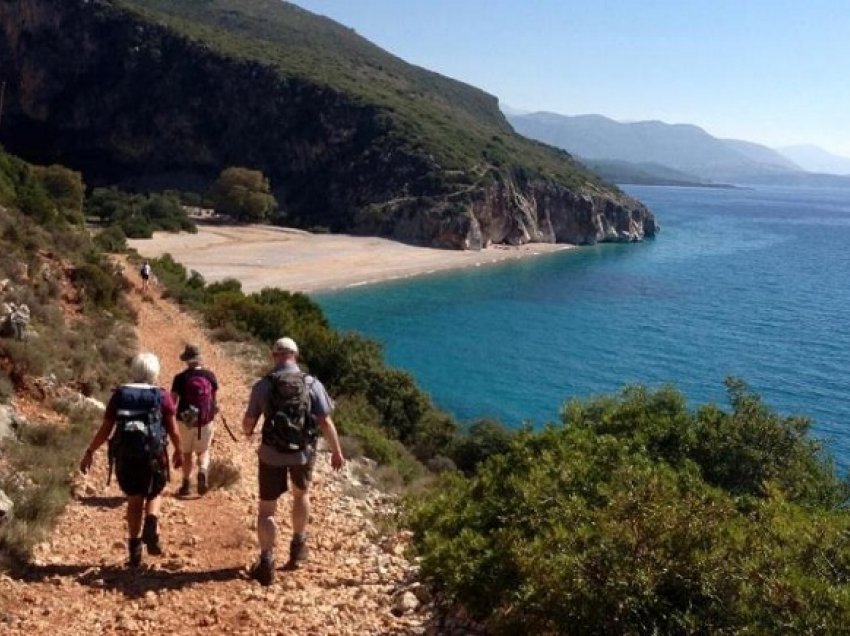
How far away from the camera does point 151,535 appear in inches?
262

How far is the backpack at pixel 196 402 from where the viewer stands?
830 centimetres

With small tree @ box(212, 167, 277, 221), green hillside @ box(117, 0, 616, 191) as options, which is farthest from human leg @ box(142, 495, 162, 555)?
green hillside @ box(117, 0, 616, 191)

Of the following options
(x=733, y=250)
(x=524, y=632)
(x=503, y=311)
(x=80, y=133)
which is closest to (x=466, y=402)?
(x=503, y=311)

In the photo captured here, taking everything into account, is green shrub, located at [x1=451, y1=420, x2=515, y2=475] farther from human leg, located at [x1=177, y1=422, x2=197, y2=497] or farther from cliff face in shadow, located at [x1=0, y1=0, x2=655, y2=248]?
cliff face in shadow, located at [x1=0, y1=0, x2=655, y2=248]

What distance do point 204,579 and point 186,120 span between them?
342ft

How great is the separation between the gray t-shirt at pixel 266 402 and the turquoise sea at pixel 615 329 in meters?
25.5

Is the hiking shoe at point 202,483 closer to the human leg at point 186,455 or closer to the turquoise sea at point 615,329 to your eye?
the human leg at point 186,455

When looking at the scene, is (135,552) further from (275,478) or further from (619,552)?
(619,552)

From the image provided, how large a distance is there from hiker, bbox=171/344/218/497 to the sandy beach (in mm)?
43244

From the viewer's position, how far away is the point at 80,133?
10538 cm

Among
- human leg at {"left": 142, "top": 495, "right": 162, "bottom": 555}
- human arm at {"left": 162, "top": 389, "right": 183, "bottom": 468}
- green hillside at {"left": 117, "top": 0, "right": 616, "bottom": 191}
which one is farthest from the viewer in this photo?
green hillside at {"left": 117, "top": 0, "right": 616, "bottom": 191}

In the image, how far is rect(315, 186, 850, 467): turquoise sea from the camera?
121 feet

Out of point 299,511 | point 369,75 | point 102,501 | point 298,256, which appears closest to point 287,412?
point 299,511

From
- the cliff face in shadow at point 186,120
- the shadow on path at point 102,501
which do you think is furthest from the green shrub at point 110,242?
the cliff face in shadow at point 186,120
